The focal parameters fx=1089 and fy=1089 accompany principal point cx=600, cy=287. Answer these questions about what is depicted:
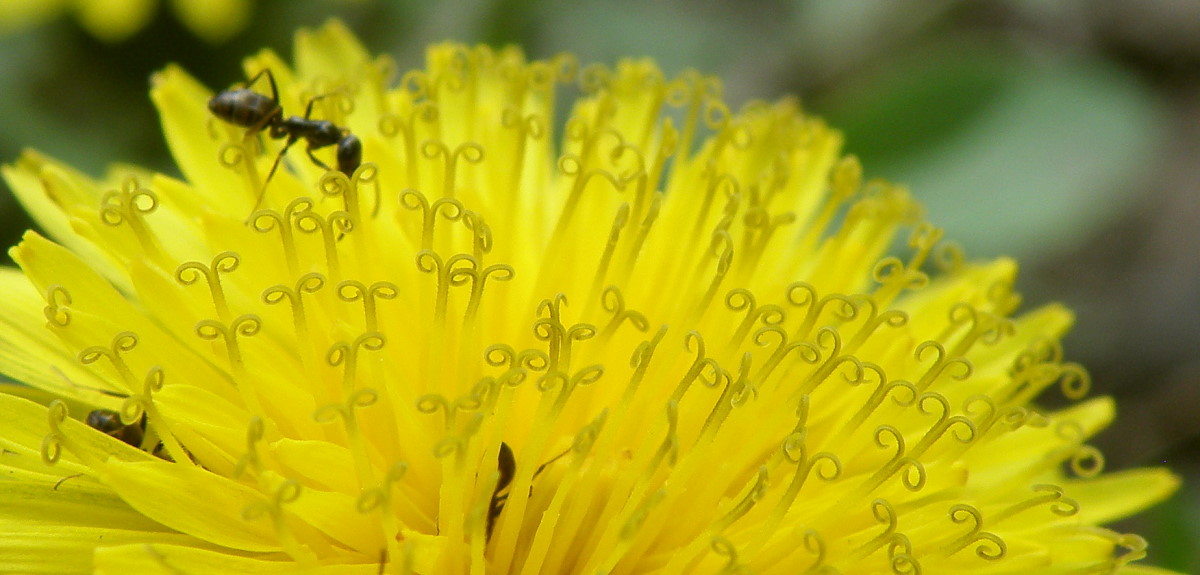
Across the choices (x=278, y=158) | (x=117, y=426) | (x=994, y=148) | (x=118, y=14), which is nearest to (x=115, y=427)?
(x=117, y=426)

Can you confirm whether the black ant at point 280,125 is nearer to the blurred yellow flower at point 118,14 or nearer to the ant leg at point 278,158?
the ant leg at point 278,158

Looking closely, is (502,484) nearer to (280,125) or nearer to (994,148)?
(280,125)

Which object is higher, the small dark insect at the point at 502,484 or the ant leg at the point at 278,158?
the ant leg at the point at 278,158

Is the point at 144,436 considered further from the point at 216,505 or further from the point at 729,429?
the point at 729,429

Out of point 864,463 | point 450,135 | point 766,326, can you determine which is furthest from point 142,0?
point 864,463

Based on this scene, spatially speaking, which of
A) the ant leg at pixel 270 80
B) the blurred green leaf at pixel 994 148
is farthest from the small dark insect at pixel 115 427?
the blurred green leaf at pixel 994 148

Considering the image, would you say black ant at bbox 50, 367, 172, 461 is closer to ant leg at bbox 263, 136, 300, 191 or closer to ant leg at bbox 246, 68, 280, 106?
ant leg at bbox 263, 136, 300, 191
